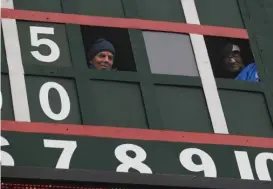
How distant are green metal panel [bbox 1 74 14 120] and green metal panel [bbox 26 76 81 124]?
13cm

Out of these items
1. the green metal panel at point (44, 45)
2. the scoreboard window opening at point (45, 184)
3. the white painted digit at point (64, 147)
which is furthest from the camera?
the green metal panel at point (44, 45)

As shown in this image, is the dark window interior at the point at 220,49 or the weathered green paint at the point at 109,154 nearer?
the weathered green paint at the point at 109,154

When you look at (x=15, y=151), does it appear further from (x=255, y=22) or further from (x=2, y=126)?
(x=255, y=22)

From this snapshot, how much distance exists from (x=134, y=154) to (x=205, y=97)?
2.69 ft

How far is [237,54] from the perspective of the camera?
26.7 feet

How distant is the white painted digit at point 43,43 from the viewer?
7547mm

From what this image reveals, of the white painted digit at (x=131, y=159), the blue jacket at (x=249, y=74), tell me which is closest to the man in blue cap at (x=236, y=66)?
the blue jacket at (x=249, y=74)

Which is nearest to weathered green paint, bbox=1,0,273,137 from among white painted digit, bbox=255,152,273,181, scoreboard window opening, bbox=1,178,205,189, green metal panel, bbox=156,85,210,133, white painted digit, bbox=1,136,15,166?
green metal panel, bbox=156,85,210,133

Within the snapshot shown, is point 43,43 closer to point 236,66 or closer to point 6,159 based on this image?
point 6,159

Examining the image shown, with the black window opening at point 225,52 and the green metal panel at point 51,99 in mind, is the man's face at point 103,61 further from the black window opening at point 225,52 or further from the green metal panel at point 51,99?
the black window opening at point 225,52

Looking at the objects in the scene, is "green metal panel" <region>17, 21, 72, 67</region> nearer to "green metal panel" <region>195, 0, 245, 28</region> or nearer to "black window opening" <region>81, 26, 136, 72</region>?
"black window opening" <region>81, 26, 136, 72</region>

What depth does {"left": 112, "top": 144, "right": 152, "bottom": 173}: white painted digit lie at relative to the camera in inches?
277

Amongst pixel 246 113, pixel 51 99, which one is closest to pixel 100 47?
pixel 51 99

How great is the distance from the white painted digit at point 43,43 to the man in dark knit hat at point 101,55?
0.80 feet
